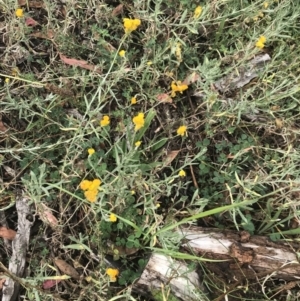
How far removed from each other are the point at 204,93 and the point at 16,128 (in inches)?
38.0

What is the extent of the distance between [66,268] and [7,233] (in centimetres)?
31

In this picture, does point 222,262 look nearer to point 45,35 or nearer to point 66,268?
point 66,268

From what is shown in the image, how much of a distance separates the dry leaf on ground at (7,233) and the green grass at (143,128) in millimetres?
102

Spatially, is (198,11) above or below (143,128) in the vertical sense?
above

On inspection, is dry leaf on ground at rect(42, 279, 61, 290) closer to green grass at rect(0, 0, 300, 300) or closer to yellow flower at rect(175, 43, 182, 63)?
green grass at rect(0, 0, 300, 300)

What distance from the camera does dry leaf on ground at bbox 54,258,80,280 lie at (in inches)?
81.6

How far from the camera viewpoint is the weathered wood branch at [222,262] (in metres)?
2.01

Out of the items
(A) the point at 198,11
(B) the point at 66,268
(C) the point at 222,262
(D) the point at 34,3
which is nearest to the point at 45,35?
(D) the point at 34,3

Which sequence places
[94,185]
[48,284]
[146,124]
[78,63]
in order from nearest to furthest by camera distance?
[94,185] < [48,284] < [146,124] < [78,63]

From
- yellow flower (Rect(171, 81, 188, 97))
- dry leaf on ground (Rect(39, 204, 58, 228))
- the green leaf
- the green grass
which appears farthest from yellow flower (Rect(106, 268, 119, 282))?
yellow flower (Rect(171, 81, 188, 97))

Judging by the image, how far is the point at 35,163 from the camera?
2182 millimetres

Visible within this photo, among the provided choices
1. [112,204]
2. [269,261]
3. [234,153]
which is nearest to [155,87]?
[234,153]

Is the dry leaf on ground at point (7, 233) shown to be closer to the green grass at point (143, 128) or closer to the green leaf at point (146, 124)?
the green grass at point (143, 128)

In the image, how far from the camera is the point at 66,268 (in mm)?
2078
